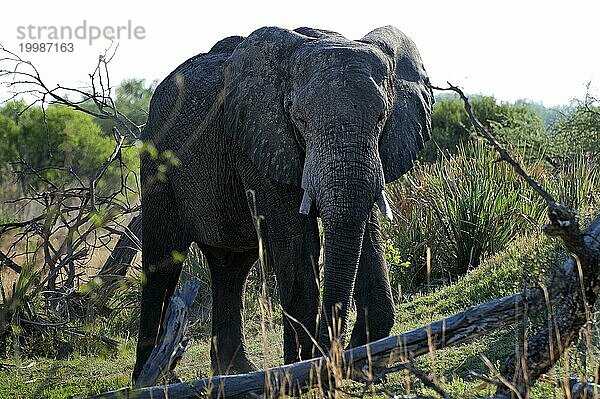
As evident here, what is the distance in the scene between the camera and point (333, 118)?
6.23m

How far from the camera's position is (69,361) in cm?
1045

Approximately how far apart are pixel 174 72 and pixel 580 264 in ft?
16.6

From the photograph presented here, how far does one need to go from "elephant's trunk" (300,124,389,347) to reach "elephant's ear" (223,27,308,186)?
0.61m

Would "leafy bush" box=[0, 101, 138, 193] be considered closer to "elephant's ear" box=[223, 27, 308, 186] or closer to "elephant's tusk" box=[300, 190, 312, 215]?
"elephant's ear" box=[223, 27, 308, 186]

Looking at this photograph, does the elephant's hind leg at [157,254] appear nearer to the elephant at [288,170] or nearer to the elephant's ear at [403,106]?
the elephant at [288,170]

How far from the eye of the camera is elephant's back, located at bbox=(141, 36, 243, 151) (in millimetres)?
8078

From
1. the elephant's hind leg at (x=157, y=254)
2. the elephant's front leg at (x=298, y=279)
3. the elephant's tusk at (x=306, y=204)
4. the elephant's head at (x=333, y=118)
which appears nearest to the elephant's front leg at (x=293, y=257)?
the elephant's front leg at (x=298, y=279)

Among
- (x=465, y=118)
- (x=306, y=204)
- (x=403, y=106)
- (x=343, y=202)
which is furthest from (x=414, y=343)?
(x=465, y=118)

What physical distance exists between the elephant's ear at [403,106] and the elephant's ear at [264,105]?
586mm

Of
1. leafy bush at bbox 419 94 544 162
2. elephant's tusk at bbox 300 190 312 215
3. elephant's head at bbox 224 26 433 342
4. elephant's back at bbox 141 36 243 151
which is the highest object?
leafy bush at bbox 419 94 544 162

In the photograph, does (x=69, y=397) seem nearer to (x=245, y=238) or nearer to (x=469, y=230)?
(x=245, y=238)

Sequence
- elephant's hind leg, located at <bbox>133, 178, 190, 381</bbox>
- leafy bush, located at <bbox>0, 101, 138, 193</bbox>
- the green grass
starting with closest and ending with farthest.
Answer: the green grass → elephant's hind leg, located at <bbox>133, 178, 190, 381</bbox> → leafy bush, located at <bbox>0, 101, 138, 193</bbox>

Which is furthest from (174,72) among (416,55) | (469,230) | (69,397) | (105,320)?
(469,230)

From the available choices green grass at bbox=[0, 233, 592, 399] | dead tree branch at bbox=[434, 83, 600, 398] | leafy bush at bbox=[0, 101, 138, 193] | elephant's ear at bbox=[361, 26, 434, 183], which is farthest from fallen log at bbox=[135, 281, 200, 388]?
leafy bush at bbox=[0, 101, 138, 193]
